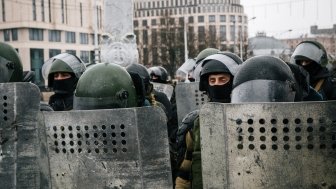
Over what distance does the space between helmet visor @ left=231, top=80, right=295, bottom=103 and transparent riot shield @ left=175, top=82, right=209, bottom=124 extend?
3.24 metres

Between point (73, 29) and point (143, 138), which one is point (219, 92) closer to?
point (143, 138)

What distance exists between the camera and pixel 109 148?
9.32 feet

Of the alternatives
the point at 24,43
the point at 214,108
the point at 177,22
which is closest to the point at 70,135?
the point at 214,108

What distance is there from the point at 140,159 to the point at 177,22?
42345 millimetres

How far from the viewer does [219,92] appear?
3912mm

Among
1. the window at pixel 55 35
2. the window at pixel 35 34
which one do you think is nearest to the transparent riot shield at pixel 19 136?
the window at pixel 35 34

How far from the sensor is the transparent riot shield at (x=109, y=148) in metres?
2.77

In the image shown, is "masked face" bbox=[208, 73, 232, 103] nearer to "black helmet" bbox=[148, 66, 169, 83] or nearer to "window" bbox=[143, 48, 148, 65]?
"black helmet" bbox=[148, 66, 169, 83]

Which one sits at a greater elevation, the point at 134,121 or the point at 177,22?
the point at 177,22

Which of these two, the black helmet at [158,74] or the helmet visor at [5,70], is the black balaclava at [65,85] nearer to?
the helmet visor at [5,70]

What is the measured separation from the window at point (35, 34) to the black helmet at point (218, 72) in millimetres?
44852

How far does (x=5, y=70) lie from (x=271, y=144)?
9.68ft

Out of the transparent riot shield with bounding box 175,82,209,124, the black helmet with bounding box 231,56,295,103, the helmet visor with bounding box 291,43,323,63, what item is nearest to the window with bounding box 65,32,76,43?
the transparent riot shield with bounding box 175,82,209,124

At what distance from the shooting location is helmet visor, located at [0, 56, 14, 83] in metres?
4.61
